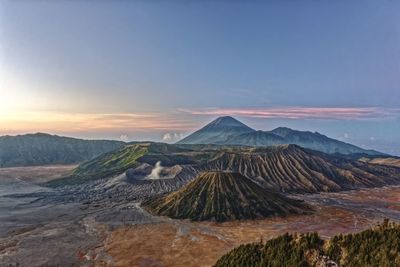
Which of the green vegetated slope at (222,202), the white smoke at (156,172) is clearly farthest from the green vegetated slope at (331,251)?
the white smoke at (156,172)

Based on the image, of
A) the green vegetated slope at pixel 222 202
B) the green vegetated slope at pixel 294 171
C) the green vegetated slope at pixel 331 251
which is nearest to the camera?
the green vegetated slope at pixel 331 251

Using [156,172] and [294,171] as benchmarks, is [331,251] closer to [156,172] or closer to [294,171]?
[156,172]

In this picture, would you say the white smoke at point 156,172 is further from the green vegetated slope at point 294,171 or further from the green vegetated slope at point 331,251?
the green vegetated slope at point 331,251

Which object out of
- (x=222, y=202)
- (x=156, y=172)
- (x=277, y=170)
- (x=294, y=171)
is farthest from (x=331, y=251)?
(x=294, y=171)

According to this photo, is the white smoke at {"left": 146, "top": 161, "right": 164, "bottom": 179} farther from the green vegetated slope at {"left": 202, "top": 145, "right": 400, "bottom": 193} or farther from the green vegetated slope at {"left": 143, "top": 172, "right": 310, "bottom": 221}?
the green vegetated slope at {"left": 143, "top": 172, "right": 310, "bottom": 221}

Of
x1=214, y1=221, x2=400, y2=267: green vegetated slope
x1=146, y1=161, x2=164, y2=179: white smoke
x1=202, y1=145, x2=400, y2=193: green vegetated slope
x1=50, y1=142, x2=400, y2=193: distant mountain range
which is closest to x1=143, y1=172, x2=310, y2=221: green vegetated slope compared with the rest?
x1=50, y1=142, x2=400, y2=193: distant mountain range

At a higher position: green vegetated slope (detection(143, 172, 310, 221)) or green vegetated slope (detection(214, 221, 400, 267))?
green vegetated slope (detection(214, 221, 400, 267))

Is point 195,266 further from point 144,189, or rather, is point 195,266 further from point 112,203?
point 144,189
